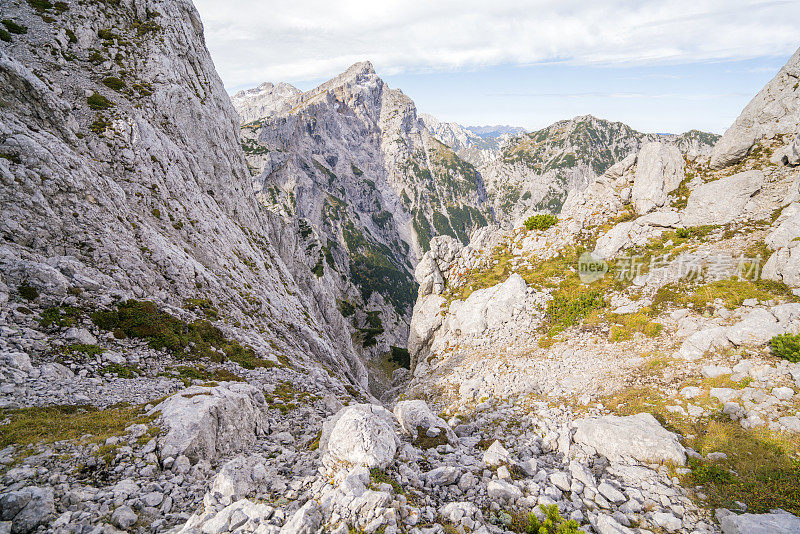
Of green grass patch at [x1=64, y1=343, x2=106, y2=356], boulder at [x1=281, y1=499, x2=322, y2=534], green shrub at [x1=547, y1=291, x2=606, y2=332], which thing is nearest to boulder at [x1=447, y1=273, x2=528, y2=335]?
green shrub at [x1=547, y1=291, x2=606, y2=332]

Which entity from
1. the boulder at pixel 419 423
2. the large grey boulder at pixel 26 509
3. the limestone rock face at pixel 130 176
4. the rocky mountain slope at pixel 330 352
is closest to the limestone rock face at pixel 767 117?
the rocky mountain slope at pixel 330 352

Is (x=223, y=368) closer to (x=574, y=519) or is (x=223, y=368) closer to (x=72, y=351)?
(x=72, y=351)

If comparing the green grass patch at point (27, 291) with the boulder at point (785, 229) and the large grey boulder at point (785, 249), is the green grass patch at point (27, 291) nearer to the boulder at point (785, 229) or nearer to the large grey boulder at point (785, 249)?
the large grey boulder at point (785, 249)

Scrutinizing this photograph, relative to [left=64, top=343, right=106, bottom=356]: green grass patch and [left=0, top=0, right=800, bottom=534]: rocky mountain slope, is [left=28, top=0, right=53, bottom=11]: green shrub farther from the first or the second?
[left=64, top=343, right=106, bottom=356]: green grass patch

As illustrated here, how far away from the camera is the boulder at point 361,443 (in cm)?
1245

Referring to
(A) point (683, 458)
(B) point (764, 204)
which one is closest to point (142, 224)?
(A) point (683, 458)

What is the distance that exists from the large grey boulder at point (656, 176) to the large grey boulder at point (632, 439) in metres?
29.6

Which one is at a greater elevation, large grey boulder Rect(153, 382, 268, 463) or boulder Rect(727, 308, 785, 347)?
boulder Rect(727, 308, 785, 347)

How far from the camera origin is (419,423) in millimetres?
17719

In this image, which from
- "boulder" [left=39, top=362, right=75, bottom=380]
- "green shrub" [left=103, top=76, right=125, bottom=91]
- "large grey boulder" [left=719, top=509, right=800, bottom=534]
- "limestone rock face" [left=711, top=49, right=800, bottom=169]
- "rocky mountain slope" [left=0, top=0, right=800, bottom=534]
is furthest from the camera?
"green shrub" [left=103, top=76, right=125, bottom=91]

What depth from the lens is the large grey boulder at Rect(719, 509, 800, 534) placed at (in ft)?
33.6

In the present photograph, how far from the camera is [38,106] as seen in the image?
82.6 ft

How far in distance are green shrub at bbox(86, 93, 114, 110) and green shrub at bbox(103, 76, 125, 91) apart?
3642 millimetres

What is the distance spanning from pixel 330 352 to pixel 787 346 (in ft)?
141
